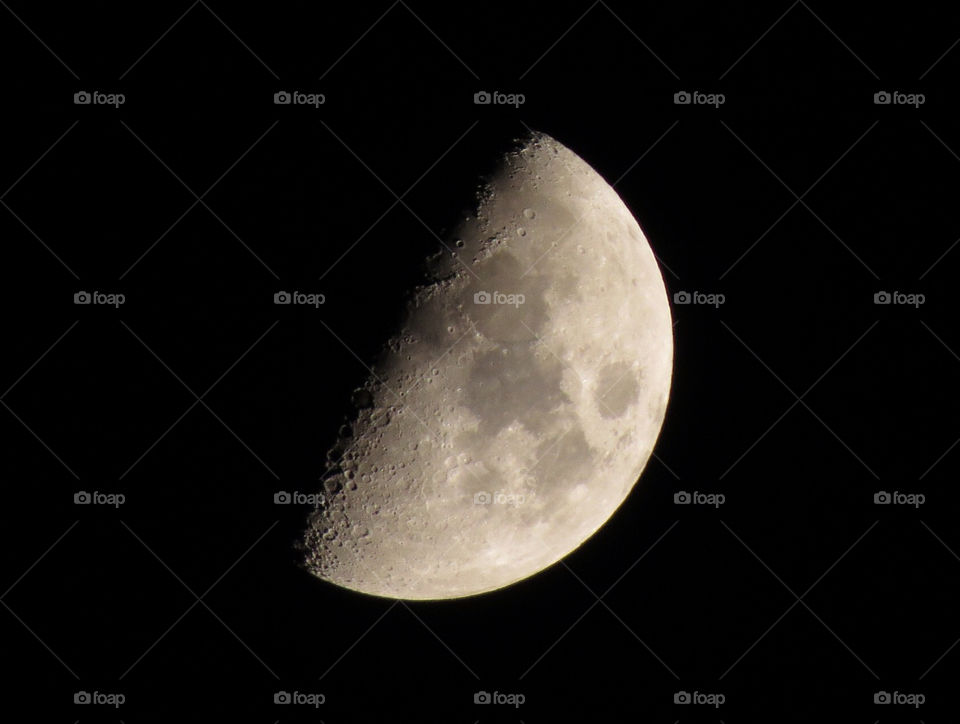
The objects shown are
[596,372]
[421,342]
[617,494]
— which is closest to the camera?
[421,342]

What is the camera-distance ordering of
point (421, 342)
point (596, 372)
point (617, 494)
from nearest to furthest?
point (421, 342) < point (596, 372) < point (617, 494)

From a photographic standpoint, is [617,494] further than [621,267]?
Yes

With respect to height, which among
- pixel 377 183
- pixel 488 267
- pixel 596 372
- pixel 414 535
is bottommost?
pixel 414 535

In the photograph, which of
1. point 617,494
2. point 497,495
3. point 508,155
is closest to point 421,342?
point 497,495

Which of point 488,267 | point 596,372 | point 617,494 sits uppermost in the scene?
point 488,267

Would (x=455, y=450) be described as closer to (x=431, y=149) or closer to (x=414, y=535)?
(x=414, y=535)

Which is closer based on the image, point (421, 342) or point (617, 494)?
point (421, 342)

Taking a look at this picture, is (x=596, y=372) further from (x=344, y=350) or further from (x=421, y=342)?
(x=344, y=350)

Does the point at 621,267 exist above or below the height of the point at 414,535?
above

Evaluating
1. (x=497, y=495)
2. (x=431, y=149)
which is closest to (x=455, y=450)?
(x=497, y=495)
